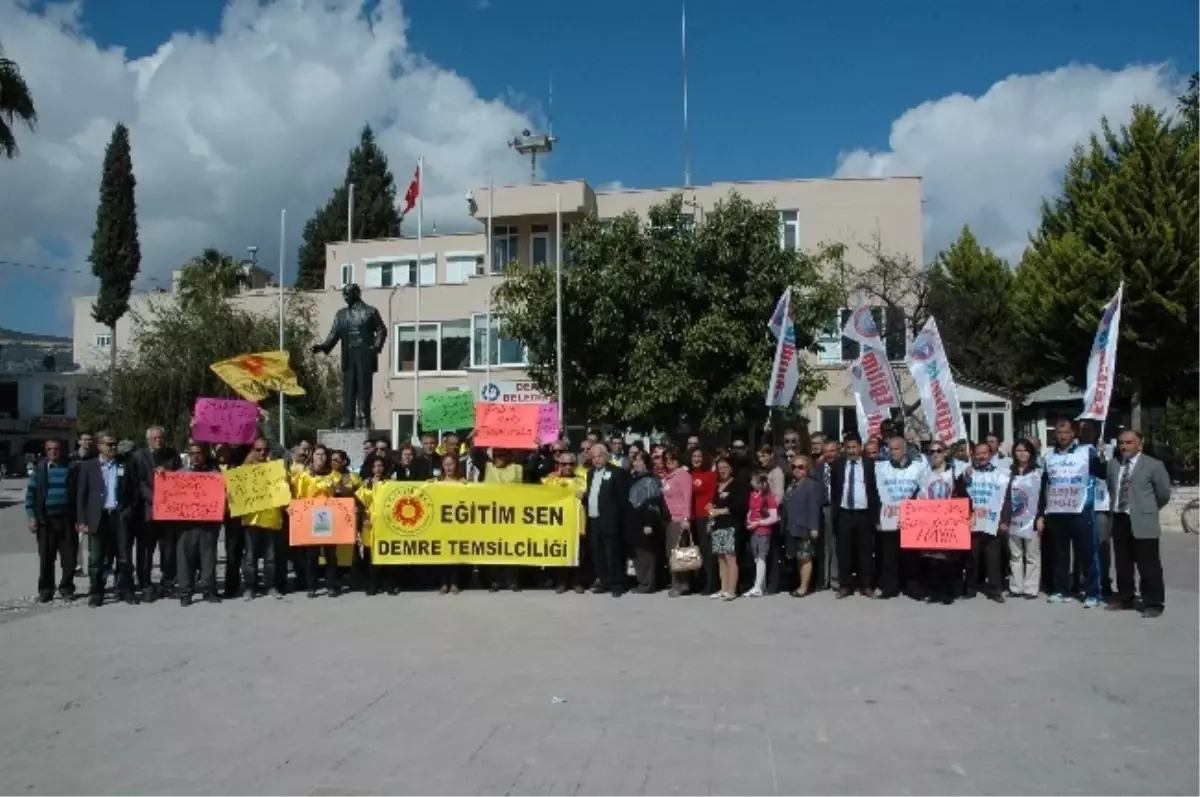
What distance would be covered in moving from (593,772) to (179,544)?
27.9 ft

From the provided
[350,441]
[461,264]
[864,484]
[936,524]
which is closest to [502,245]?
[461,264]

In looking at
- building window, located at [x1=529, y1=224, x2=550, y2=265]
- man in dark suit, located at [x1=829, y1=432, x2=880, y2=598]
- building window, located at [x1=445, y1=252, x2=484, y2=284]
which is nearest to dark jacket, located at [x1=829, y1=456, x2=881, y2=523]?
man in dark suit, located at [x1=829, y1=432, x2=880, y2=598]

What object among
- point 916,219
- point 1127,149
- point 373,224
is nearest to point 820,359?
point 916,219

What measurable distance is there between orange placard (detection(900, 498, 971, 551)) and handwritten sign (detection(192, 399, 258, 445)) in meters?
8.77

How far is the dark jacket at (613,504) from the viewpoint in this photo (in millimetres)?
13375

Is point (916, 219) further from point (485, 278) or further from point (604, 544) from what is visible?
point (604, 544)

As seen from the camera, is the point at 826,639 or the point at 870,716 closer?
the point at 870,716

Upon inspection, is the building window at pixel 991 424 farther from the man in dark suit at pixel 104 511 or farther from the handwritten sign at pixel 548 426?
the man in dark suit at pixel 104 511

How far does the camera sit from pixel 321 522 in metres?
13.3

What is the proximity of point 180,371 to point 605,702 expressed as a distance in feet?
109

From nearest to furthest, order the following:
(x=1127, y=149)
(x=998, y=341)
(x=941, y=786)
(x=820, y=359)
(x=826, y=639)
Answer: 1. (x=941, y=786)
2. (x=826, y=639)
3. (x=1127, y=149)
4. (x=820, y=359)
5. (x=998, y=341)

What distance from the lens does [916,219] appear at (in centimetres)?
3588

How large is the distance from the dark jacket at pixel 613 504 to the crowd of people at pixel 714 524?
0.8 inches

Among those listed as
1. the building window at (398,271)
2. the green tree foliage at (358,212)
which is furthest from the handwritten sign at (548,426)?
the green tree foliage at (358,212)
